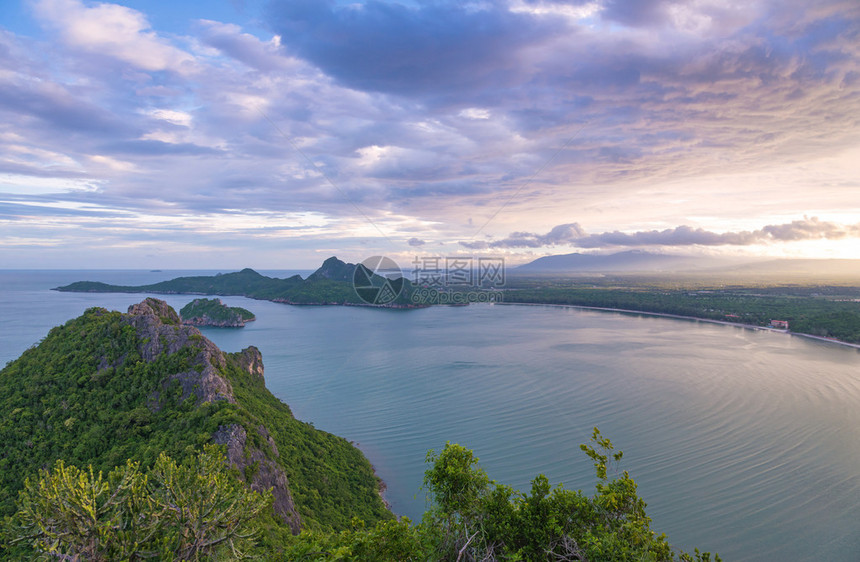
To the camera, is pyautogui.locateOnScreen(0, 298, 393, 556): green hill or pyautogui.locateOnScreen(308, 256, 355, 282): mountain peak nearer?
pyautogui.locateOnScreen(0, 298, 393, 556): green hill

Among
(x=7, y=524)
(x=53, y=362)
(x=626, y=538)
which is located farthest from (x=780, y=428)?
(x=53, y=362)

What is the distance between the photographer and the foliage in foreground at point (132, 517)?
5680 mm

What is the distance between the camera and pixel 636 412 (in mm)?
26656

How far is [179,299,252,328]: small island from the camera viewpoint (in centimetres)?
6412

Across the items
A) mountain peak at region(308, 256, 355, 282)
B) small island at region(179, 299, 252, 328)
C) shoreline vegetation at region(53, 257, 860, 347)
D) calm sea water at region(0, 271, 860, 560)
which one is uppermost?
mountain peak at region(308, 256, 355, 282)

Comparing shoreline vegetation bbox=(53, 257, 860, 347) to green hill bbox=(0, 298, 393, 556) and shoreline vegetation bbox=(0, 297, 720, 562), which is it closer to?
shoreline vegetation bbox=(0, 297, 720, 562)

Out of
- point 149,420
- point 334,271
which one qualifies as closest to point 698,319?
point 149,420

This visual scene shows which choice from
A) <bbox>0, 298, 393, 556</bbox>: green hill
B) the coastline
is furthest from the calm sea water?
<bbox>0, 298, 393, 556</bbox>: green hill

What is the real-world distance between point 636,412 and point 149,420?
27.1m

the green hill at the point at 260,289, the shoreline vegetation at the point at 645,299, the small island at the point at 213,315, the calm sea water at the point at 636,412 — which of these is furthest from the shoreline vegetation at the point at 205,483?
the green hill at the point at 260,289

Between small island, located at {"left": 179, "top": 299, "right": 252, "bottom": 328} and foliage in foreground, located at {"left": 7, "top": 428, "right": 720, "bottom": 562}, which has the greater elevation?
foliage in foreground, located at {"left": 7, "top": 428, "right": 720, "bottom": 562}

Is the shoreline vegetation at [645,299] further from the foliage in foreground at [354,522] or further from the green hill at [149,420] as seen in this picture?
the green hill at [149,420]

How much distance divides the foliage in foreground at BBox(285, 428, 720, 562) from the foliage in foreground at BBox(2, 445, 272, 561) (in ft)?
4.38

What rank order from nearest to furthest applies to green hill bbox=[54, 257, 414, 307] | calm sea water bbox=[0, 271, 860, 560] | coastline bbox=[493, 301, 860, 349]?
calm sea water bbox=[0, 271, 860, 560]
coastline bbox=[493, 301, 860, 349]
green hill bbox=[54, 257, 414, 307]
